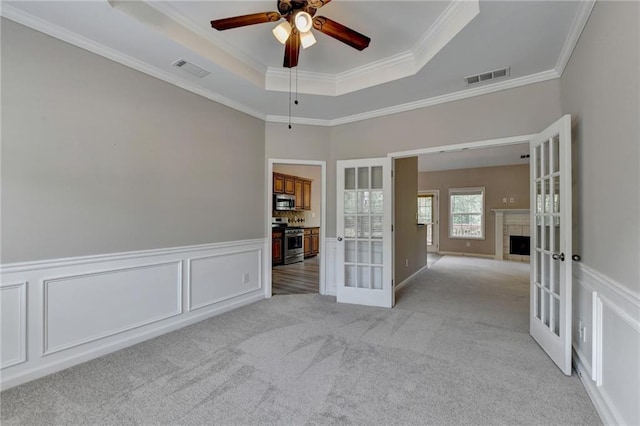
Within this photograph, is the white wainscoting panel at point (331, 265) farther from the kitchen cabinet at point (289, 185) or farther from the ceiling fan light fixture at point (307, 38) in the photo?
the kitchen cabinet at point (289, 185)

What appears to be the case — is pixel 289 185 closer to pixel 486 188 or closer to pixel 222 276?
pixel 222 276

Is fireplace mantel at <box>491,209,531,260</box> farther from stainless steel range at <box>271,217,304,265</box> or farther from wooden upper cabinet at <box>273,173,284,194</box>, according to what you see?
wooden upper cabinet at <box>273,173,284,194</box>

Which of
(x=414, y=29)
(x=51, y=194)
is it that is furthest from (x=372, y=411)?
(x=414, y=29)

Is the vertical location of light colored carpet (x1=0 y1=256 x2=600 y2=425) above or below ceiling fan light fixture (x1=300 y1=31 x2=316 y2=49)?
below

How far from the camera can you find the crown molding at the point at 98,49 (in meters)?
2.10

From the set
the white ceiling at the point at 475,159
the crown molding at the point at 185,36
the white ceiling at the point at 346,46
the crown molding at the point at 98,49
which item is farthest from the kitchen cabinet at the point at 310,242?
the crown molding at the point at 185,36

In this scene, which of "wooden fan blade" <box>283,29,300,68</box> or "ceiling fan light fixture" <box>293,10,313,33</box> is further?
"wooden fan blade" <box>283,29,300,68</box>

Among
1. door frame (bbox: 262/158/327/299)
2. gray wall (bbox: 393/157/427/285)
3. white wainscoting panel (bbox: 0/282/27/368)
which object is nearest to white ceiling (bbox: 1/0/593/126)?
door frame (bbox: 262/158/327/299)

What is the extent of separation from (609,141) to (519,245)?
24.4ft

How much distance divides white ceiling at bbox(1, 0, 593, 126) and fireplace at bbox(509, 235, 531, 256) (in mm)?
6389

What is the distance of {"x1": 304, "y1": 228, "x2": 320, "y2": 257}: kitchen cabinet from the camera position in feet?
26.1

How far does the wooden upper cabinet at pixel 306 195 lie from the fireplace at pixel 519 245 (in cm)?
590

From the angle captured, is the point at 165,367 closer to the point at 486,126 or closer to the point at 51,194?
the point at 51,194

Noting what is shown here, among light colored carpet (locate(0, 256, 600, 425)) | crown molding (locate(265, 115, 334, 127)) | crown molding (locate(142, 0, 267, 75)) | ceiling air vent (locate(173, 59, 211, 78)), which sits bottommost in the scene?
light colored carpet (locate(0, 256, 600, 425))
